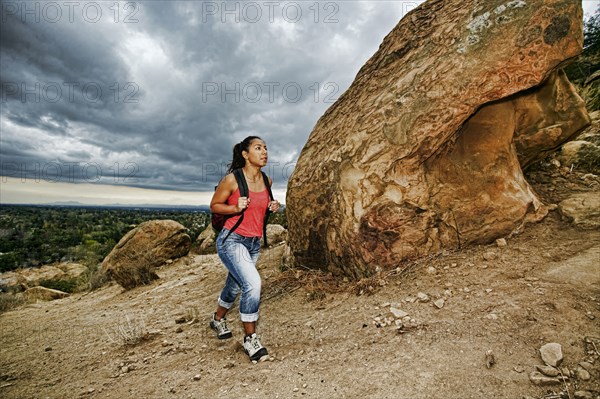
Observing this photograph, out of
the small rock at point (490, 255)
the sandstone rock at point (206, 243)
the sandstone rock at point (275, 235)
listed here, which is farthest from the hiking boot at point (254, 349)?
the sandstone rock at point (206, 243)

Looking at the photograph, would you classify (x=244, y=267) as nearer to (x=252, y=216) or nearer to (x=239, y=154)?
Result: (x=252, y=216)

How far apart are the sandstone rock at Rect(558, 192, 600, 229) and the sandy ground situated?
12 cm

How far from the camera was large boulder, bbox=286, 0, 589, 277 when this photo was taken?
364 centimetres

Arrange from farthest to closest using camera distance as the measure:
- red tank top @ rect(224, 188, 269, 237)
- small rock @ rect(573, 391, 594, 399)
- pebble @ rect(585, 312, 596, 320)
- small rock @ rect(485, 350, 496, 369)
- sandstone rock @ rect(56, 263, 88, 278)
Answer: sandstone rock @ rect(56, 263, 88, 278) < red tank top @ rect(224, 188, 269, 237) < pebble @ rect(585, 312, 596, 320) < small rock @ rect(485, 350, 496, 369) < small rock @ rect(573, 391, 594, 399)

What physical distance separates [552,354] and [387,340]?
126cm

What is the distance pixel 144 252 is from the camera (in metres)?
9.48

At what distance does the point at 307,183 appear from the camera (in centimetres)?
505

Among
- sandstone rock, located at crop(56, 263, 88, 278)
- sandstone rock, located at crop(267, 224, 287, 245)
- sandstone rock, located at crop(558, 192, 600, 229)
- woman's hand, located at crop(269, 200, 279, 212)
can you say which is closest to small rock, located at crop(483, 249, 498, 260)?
sandstone rock, located at crop(558, 192, 600, 229)

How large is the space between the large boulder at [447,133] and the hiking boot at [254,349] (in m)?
1.75

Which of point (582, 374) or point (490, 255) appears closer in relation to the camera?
point (582, 374)

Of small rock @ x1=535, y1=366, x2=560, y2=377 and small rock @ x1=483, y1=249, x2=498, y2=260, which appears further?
small rock @ x1=483, y1=249, x2=498, y2=260

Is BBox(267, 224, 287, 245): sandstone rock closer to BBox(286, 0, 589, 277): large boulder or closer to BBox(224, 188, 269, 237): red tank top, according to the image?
BBox(286, 0, 589, 277): large boulder

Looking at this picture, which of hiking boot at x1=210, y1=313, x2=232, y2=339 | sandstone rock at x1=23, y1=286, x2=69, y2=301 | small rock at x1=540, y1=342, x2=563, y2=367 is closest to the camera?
small rock at x1=540, y1=342, x2=563, y2=367

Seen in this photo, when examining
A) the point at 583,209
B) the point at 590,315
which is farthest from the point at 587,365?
the point at 583,209
